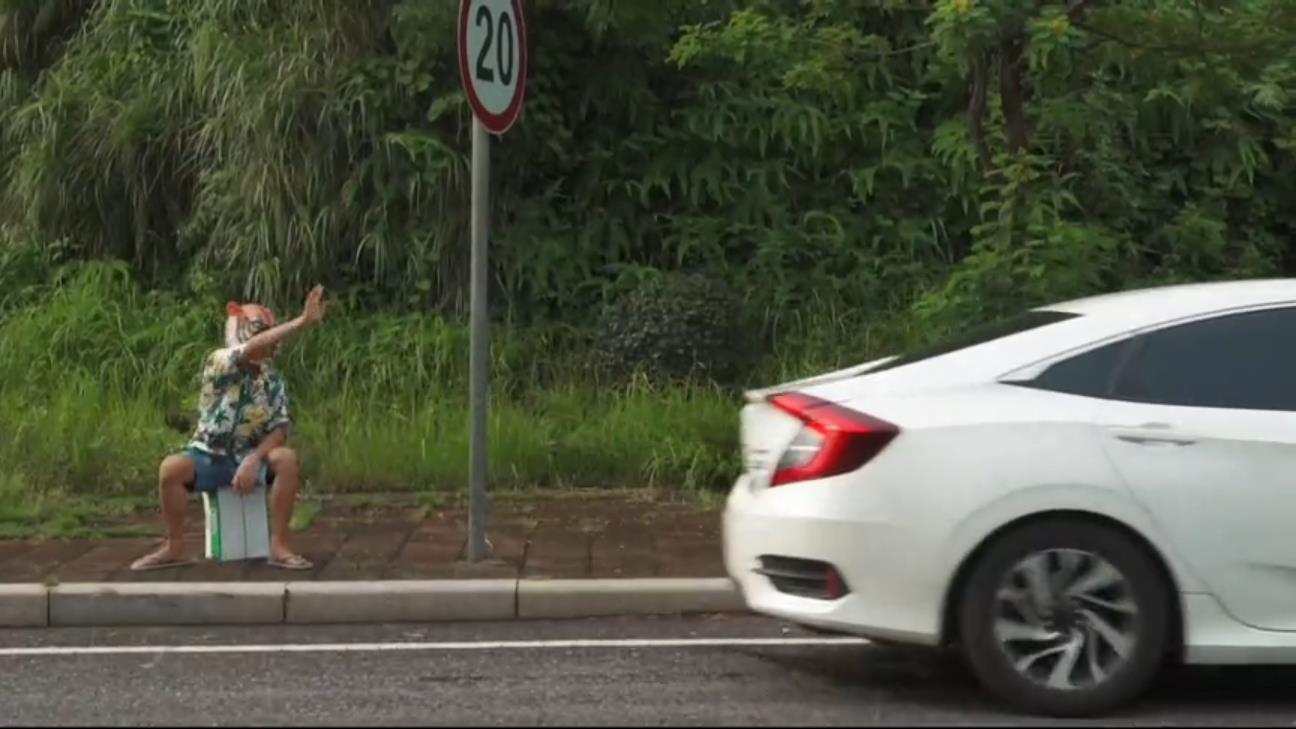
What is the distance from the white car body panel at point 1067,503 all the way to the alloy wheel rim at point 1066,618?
0.17 meters

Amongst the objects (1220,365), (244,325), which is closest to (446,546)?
(244,325)

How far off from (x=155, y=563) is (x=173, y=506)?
0.32 m

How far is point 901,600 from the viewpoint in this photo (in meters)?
5.57

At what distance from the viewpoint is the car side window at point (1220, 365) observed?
5.71m

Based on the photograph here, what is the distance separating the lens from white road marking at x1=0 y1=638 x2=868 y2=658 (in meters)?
6.96

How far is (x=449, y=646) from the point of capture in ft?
23.0

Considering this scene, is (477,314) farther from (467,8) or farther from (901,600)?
(901,600)

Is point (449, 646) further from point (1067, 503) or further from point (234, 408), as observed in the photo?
point (1067, 503)

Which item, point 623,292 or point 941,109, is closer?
→ point 623,292

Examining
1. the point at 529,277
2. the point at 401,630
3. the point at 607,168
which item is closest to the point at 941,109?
the point at 607,168

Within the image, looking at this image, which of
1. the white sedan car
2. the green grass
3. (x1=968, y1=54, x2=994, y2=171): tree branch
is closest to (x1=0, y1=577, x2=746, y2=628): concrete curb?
the green grass

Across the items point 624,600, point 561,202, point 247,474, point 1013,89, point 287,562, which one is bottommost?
point 624,600

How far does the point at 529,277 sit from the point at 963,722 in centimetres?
805

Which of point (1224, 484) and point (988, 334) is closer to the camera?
point (1224, 484)
